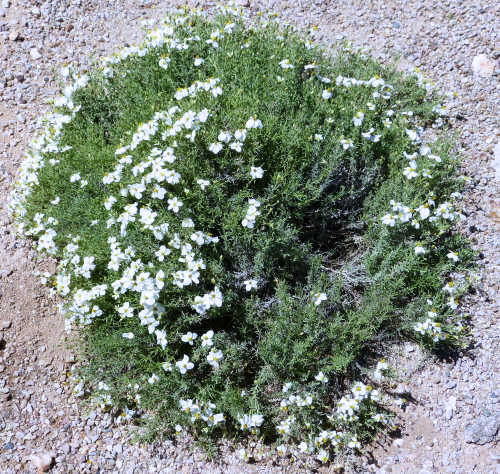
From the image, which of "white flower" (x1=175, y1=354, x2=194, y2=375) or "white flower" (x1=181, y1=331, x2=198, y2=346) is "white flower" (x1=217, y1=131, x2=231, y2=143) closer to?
"white flower" (x1=181, y1=331, x2=198, y2=346)

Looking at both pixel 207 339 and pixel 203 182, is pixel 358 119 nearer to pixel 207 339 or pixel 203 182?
pixel 203 182

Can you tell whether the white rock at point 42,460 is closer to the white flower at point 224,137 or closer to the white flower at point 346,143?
the white flower at point 224,137

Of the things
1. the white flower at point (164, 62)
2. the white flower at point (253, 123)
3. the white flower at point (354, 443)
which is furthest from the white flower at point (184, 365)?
the white flower at point (164, 62)

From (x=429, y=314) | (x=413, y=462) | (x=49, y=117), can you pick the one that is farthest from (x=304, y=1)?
(x=413, y=462)

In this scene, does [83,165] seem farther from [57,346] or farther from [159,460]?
[159,460]

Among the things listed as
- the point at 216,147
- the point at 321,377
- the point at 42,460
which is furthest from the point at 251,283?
the point at 42,460

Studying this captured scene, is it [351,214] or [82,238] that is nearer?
[82,238]
